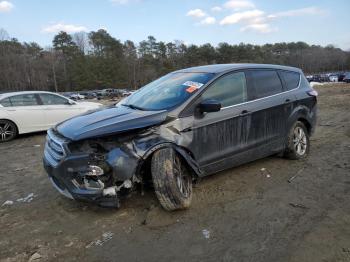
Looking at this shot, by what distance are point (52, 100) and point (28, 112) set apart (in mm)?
871

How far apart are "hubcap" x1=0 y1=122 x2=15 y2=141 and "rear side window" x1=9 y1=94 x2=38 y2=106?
0.62 meters

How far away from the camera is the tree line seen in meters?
85.5

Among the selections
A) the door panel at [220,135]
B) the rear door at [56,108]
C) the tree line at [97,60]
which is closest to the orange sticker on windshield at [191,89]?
the door panel at [220,135]

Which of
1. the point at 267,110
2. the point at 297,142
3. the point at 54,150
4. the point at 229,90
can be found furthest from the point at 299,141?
the point at 54,150

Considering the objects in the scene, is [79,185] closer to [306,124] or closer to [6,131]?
[306,124]

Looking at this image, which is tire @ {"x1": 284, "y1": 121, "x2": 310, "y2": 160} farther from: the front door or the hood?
the hood

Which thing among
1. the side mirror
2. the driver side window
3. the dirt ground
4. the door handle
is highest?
the driver side window

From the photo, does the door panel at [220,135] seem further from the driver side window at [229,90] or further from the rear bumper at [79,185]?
the rear bumper at [79,185]

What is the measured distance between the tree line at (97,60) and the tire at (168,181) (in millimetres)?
82964

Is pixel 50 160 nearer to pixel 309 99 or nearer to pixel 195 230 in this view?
pixel 195 230

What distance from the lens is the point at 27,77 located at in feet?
292

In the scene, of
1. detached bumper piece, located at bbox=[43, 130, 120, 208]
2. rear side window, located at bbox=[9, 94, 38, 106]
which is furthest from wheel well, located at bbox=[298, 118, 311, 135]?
rear side window, located at bbox=[9, 94, 38, 106]

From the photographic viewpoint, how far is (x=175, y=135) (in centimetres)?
429

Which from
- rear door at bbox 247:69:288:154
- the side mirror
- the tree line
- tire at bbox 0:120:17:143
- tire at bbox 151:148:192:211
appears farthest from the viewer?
the tree line
